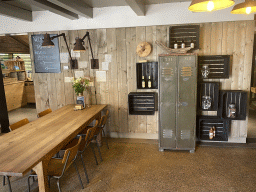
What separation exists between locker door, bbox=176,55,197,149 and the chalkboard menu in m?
2.62

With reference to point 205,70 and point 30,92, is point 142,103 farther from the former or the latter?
point 30,92

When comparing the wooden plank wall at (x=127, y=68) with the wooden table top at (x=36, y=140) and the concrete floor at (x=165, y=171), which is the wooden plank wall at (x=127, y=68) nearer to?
the concrete floor at (x=165, y=171)

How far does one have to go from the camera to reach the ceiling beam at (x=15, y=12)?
3.64m

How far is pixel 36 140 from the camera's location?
8.13ft

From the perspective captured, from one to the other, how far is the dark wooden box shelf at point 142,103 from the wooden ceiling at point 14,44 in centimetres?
501

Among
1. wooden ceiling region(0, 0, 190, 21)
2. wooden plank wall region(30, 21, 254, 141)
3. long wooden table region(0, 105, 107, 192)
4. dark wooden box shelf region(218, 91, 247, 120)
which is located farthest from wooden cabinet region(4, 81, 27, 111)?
dark wooden box shelf region(218, 91, 247, 120)

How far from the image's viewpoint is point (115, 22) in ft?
13.6

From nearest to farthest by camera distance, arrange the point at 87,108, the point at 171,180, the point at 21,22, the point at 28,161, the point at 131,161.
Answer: the point at 28,161 < the point at 171,180 < the point at 131,161 < the point at 87,108 < the point at 21,22

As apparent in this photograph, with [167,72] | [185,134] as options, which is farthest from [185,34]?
[185,134]

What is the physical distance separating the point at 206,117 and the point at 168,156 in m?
1.09

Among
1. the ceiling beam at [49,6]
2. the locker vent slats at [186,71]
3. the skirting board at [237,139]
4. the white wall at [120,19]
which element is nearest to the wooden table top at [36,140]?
the locker vent slats at [186,71]

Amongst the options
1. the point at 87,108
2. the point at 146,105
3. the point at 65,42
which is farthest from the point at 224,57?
the point at 65,42

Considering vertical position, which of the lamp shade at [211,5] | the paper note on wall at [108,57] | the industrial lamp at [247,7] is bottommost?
the paper note on wall at [108,57]

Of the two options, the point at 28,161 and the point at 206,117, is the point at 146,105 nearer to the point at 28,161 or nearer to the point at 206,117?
the point at 206,117
